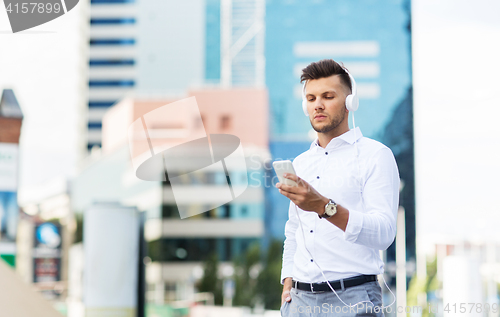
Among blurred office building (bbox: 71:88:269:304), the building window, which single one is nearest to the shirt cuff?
blurred office building (bbox: 71:88:269:304)

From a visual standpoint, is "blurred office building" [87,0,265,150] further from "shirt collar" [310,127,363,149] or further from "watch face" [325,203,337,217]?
"watch face" [325,203,337,217]

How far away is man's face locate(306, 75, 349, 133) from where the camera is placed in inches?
59.9

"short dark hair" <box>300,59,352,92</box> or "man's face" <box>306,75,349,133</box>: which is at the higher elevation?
"short dark hair" <box>300,59,352,92</box>

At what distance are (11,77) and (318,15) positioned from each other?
15.3 meters

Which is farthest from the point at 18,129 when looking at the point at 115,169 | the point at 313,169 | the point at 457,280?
the point at 115,169

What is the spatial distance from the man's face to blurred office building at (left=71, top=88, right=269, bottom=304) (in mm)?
26010

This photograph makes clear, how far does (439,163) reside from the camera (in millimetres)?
12672

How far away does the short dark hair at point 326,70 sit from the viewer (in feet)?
5.01

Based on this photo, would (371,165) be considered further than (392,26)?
No

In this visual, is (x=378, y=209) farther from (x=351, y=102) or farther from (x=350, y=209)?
(x=351, y=102)

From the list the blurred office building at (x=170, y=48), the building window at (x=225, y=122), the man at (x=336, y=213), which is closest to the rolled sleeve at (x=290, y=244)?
the man at (x=336, y=213)

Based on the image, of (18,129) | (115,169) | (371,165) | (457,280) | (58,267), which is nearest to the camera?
(371,165)

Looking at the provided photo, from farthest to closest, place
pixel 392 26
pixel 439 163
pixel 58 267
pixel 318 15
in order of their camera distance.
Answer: pixel 318 15 < pixel 392 26 < pixel 58 267 < pixel 439 163

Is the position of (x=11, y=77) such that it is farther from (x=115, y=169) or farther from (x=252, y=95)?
(x=115, y=169)
